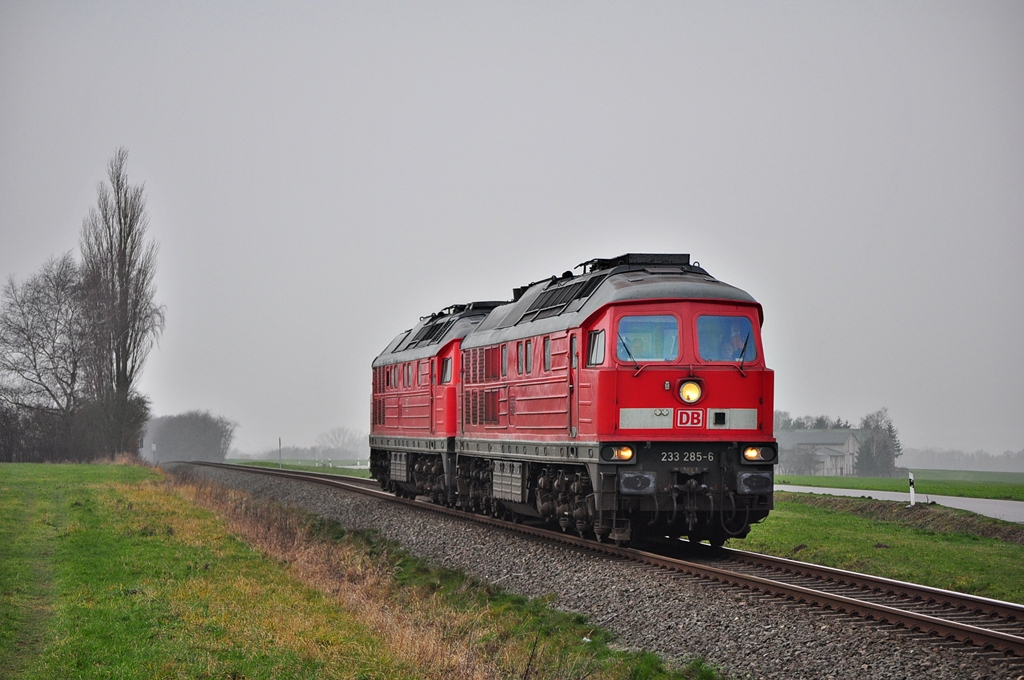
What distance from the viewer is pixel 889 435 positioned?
100500 millimetres

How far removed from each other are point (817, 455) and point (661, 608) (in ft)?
355

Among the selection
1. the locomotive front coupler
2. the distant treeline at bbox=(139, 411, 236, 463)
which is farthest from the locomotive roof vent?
the distant treeline at bbox=(139, 411, 236, 463)

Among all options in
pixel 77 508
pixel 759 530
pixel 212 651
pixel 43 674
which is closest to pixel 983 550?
pixel 759 530

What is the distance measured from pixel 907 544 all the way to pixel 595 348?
8.28m

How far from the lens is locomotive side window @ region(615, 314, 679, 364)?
15883 millimetres

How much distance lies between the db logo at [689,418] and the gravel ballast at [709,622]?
2.27 meters

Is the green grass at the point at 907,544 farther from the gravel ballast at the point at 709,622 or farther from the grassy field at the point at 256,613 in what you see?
the grassy field at the point at 256,613

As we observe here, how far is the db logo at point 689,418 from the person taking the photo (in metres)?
15.7

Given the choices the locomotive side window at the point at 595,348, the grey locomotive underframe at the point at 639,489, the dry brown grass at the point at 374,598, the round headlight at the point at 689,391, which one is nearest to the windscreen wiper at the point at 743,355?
the round headlight at the point at 689,391

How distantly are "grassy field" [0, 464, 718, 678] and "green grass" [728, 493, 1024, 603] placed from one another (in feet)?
20.4

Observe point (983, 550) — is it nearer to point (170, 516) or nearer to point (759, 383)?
point (759, 383)

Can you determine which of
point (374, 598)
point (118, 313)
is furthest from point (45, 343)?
point (374, 598)

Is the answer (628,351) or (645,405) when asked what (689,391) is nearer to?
(645,405)

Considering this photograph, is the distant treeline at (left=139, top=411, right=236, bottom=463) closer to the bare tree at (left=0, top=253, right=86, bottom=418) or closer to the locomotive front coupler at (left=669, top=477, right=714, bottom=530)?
the bare tree at (left=0, top=253, right=86, bottom=418)
